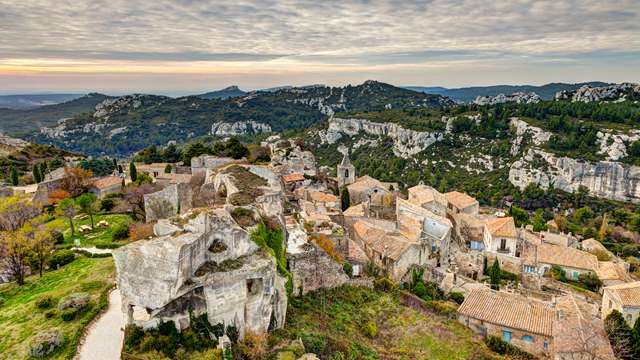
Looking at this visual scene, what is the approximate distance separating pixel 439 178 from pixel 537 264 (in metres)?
53.4

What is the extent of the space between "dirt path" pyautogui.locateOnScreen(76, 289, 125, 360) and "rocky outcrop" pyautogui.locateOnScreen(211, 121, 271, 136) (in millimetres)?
171082

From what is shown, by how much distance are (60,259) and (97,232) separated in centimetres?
635

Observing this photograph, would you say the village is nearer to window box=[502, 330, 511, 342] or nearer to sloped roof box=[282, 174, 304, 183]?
window box=[502, 330, 511, 342]

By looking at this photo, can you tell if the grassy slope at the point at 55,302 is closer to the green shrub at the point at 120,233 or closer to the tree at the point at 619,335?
the green shrub at the point at 120,233

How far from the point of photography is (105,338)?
61.7 ft

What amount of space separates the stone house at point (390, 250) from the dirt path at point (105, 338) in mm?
19741

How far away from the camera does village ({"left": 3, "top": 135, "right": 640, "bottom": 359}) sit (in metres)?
17.9

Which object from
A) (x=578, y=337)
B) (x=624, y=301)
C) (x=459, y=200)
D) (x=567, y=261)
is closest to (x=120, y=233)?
(x=578, y=337)

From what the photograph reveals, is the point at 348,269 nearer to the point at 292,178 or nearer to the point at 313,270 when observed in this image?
the point at 313,270

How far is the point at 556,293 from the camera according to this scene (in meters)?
38.2

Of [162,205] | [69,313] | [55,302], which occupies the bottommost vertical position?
[55,302]

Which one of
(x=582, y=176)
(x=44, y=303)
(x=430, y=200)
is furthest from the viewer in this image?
(x=582, y=176)

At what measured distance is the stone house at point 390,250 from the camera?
32.8m

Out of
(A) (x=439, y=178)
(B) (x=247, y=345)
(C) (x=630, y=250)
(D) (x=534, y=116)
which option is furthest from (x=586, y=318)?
(D) (x=534, y=116)
